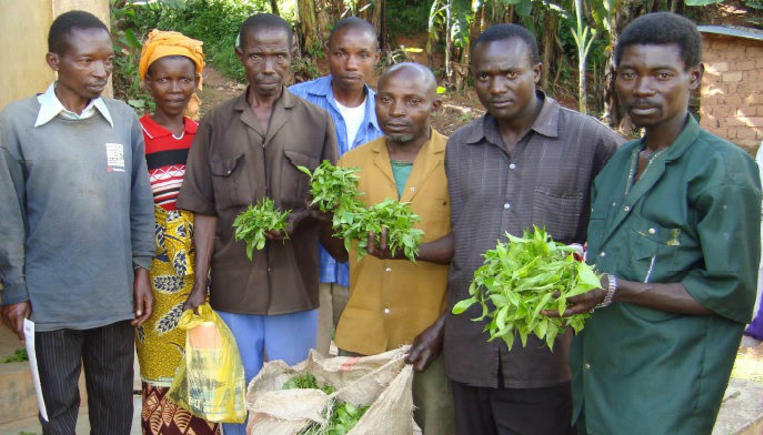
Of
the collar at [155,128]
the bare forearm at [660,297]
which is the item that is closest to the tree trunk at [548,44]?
the collar at [155,128]

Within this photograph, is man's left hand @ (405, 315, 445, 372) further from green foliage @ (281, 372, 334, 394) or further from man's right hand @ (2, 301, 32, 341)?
man's right hand @ (2, 301, 32, 341)

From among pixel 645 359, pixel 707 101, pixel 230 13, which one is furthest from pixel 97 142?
pixel 230 13

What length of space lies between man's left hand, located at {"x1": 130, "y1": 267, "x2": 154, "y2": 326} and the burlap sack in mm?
746

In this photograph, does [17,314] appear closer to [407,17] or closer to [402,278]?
[402,278]

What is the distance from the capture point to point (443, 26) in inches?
664

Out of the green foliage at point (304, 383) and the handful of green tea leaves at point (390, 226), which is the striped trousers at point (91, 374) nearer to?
the green foliage at point (304, 383)

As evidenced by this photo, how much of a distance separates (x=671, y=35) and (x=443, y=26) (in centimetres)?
1486

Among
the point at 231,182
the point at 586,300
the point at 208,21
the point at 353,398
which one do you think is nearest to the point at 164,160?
the point at 231,182

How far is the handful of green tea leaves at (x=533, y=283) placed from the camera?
2.35m

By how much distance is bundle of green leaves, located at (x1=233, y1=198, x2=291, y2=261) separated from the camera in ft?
11.1

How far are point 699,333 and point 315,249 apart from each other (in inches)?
79.4

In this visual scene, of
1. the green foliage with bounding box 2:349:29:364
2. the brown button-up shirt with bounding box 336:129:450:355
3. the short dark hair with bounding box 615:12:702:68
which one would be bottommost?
the green foliage with bounding box 2:349:29:364

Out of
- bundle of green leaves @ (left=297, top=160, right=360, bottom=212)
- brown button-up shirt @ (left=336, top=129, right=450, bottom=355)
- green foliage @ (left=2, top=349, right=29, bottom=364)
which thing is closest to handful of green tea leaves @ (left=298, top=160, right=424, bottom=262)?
bundle of green leaves @ (left=297, top=160, right=360, bottom=212)

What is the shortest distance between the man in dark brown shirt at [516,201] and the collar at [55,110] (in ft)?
5.81
